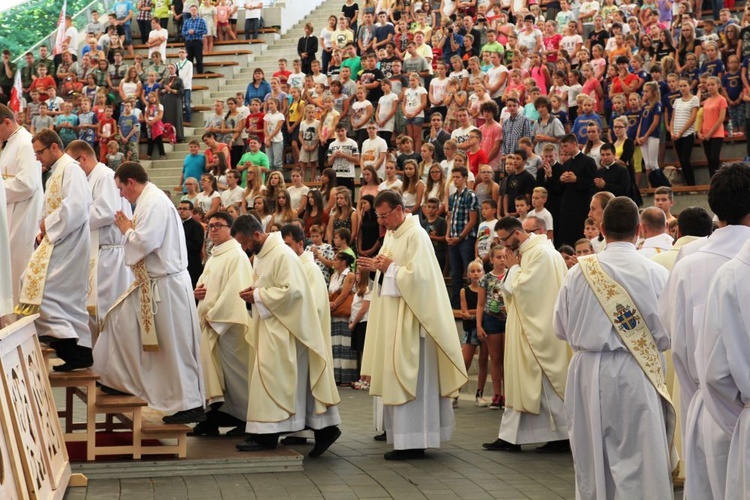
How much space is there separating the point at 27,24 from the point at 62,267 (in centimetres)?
1820

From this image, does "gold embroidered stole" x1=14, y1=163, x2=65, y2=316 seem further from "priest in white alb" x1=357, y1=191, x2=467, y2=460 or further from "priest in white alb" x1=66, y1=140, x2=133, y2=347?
"priest in white alb" x1=357, y1=191, x2=467, y2=460

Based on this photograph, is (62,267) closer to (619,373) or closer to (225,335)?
(225,335)

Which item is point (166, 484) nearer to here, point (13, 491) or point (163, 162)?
point (13, 491)

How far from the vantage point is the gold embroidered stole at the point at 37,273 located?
8.14 metres

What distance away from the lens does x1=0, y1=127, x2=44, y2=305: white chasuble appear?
8.59 meters

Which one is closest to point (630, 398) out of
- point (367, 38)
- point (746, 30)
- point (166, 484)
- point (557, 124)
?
point (166, 484)

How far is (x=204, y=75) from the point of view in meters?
25.0

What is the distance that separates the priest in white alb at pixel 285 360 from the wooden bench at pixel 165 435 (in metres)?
0.55

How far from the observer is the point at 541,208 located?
13.1 meters

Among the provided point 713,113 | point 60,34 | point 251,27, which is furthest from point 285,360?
point 251,27

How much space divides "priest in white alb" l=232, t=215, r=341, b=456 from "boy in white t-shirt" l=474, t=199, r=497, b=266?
15.7ft

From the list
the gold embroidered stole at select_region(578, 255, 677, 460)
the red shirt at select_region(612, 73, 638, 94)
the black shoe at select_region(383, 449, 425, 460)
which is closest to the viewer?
the gold embroidered stole at select_region(578, 255, 677, 460)

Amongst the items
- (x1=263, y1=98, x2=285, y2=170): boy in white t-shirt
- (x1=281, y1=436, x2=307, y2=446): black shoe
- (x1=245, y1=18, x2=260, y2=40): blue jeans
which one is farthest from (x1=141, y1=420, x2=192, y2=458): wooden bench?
(x1=245, y1=18, x2=260, y2=40): blue jeans

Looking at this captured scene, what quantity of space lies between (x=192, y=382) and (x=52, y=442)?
1499 mm
